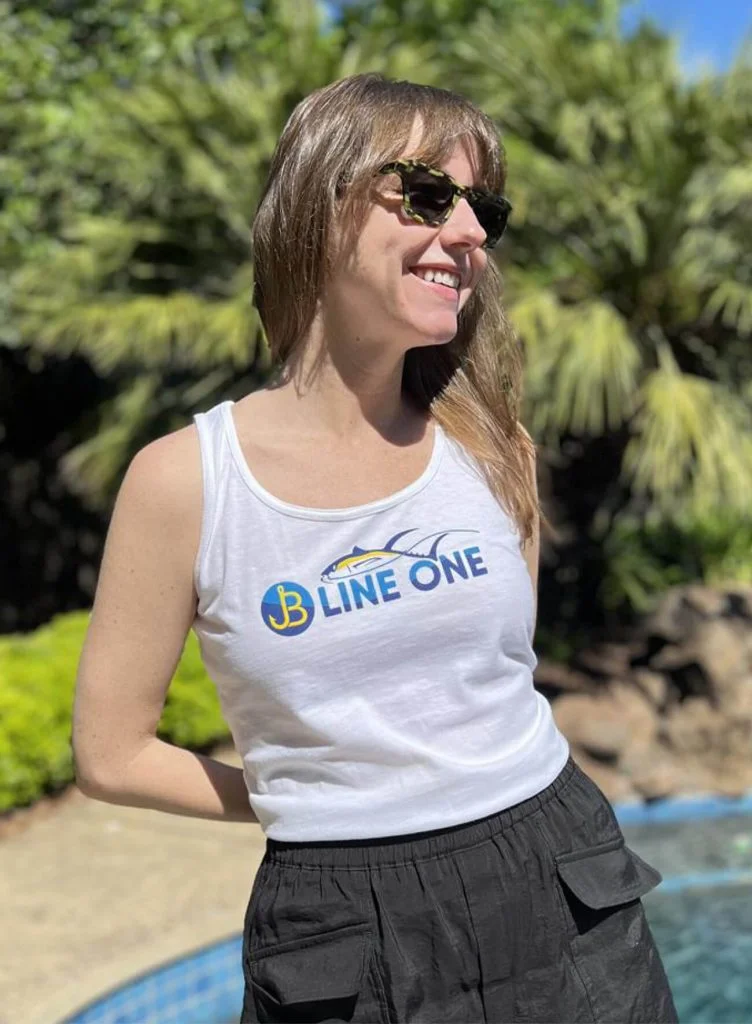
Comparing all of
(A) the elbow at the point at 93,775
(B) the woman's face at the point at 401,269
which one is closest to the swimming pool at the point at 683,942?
(A) the elbow at the point at 93,775

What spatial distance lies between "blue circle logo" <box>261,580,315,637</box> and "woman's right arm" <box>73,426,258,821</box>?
→ 0.30 ft

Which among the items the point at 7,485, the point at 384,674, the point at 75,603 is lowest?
the point at 75,603

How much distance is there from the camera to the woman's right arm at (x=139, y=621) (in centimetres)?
132

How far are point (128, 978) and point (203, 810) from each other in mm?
2919

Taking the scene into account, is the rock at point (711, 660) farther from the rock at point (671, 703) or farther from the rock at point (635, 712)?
the rock at point (635, 712)

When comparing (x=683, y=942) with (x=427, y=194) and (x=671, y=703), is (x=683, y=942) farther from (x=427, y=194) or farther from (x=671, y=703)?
(x=427, y=194)

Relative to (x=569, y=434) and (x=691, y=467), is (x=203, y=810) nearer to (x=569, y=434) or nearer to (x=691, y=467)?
(x=691, y=467)

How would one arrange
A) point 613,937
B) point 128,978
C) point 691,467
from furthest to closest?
point 691,467 < point 128,978 < point 613,937

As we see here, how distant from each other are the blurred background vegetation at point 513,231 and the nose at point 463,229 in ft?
14.8

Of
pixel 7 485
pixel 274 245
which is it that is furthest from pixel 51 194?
pixel 274 245

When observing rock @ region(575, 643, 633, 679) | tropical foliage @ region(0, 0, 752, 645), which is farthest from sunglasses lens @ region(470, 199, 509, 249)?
rock @ region(575, 643, 633, 679)

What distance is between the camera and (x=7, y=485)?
9.72 m

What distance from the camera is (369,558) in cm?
135

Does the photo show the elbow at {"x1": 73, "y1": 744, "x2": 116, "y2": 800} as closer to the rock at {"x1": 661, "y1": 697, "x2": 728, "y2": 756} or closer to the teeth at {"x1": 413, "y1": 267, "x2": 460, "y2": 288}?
the teeth at {"x1": 413, "y1": 267, "x2": 460, "y2": 288}
